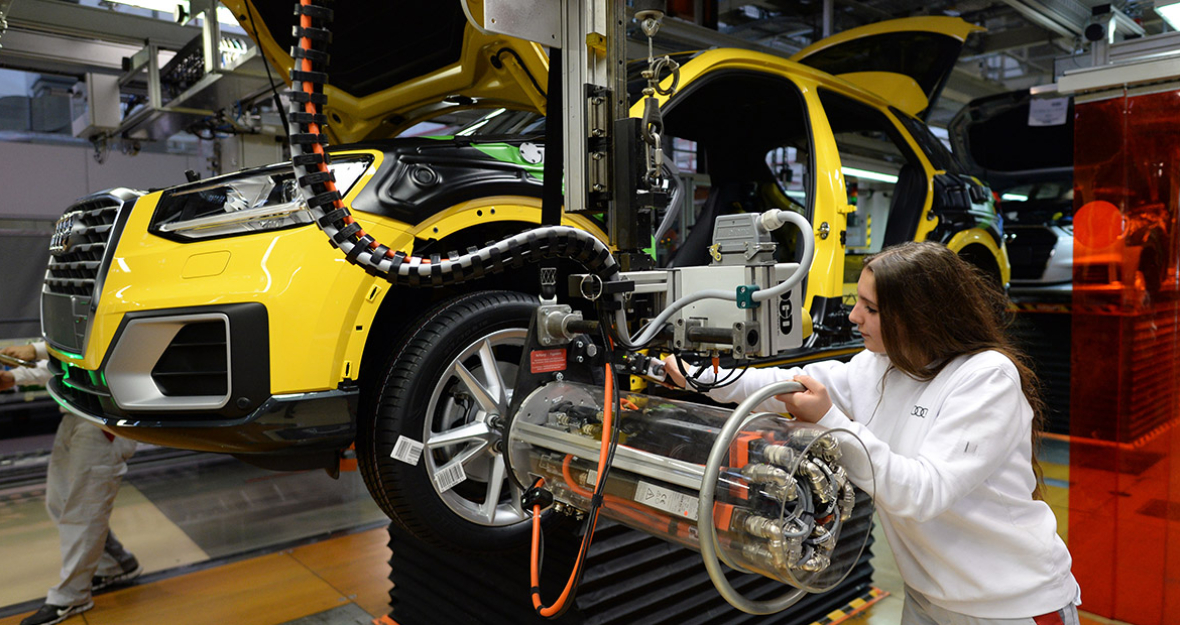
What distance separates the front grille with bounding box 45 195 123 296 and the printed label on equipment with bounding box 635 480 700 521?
5.65 feet

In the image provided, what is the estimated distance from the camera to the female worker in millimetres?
1343

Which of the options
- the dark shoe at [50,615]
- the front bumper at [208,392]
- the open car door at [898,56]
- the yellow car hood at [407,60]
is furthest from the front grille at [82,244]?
the open car door at [898,56]

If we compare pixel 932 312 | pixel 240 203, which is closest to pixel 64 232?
pixel 240 203

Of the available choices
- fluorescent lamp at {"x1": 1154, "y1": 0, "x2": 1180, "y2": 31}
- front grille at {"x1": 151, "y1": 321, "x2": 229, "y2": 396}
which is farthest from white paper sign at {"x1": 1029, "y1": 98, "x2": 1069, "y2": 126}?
front grille at {"x1": 151, "y1": 321, "x2": 229, "y2": 396}

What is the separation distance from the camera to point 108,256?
2.10 m

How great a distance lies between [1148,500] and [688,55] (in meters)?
2.47

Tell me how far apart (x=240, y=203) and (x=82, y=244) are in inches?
27.4

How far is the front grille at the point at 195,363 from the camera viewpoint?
1876mm

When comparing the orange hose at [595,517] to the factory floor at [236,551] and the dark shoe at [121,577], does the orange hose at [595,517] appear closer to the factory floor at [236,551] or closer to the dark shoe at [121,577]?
the factory floor at [236,551]

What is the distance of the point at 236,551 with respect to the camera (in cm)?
387

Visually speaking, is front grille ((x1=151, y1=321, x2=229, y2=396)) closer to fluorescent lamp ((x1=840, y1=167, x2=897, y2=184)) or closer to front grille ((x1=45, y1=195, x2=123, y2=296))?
front grille ((x1=45, y1=195, x2=123, y2=296))

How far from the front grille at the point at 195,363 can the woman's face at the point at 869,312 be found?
1489 millimetres

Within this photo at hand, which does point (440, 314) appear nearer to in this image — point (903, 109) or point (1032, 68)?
point (903, 109)

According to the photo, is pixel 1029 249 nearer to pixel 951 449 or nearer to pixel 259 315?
pixel 951 449
